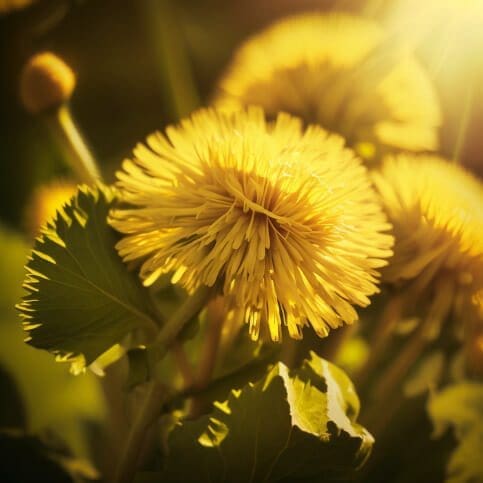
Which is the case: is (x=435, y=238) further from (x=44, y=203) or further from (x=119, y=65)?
(x=119, y=65)

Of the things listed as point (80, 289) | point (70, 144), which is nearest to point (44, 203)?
point (70, 144)

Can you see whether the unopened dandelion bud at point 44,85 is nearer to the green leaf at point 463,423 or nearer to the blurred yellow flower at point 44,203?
the blurred yellow flower at point 44,203

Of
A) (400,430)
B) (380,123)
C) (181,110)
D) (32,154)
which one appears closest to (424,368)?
(400,430)

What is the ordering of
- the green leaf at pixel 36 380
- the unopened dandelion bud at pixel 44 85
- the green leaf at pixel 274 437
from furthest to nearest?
the green leaf at pixel 36 380 → the unopened dandelion bud at pixel 44 85 → the green leaf at pixel 274 437

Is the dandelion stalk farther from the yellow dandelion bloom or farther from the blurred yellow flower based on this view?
the yellow dandelion bloom

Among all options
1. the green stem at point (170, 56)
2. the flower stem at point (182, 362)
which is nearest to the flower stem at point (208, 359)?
the flower stem at point (182, 362)

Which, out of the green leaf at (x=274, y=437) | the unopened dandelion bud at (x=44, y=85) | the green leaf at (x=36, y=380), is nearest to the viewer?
the green leaf at (x=274, y=437)
